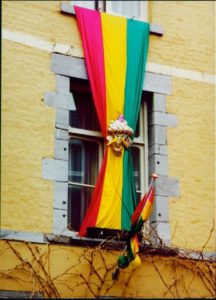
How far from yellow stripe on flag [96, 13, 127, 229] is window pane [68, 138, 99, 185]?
1.19ft

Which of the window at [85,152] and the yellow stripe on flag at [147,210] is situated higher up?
the window at [85,152]

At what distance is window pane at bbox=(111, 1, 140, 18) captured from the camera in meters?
11.9

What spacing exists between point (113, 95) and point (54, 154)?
1.23m

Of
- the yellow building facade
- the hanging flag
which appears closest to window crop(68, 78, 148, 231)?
the yellow building facade

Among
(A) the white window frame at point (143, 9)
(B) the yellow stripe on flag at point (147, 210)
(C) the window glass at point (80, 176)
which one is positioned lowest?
(B) the yellow stripe on flag at point (147, 210)

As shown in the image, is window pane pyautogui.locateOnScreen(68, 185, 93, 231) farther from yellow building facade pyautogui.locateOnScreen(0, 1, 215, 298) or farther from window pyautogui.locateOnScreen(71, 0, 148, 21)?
window pyautogui.locateOnScreen(71, 0, 148, 21)

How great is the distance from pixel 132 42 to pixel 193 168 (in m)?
1.94

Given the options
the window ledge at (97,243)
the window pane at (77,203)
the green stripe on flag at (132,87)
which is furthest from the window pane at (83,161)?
the window ledge at (97,243)

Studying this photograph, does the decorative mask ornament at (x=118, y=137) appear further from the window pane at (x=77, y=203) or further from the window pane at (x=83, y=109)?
the window pane at (x=77, y=203)

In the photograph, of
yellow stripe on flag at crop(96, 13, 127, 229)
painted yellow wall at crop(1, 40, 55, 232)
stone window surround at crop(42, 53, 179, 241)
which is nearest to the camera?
painted yellow wall at crop(1, 40, 55, 232)

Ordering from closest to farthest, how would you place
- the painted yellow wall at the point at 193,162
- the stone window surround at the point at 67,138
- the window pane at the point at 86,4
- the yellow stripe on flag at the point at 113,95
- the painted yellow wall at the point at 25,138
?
the painted yellow wall at the point at 25,138 → the stone window surround at the point at 67,138 → the yellow stripe on flag at the point at 113,95 → the painted yellow wall at the point at 193,162 → the window pane at the point at 86,4

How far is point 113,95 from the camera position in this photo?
10953 millimetres

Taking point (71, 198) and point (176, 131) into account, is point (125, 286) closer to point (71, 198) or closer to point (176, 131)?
point (71, 198)

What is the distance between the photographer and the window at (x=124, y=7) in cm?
1172
